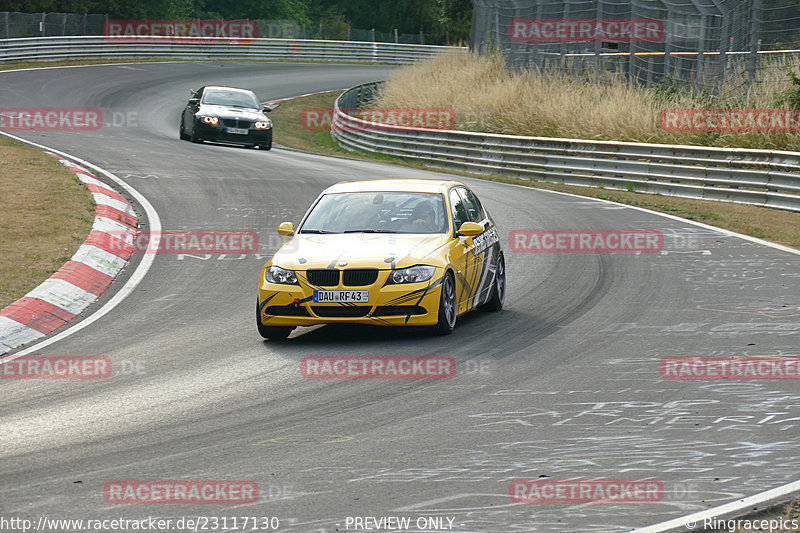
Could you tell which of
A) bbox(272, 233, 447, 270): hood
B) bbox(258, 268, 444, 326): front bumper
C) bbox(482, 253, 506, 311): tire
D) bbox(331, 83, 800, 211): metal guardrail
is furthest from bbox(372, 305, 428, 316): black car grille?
bbox(331, 83, 800, 211): metal guardrail

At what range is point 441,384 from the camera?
28.9 feet

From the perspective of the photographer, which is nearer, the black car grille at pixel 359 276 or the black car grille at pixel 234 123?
the black car grille at pixel 359 276

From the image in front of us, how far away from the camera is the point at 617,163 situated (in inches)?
985

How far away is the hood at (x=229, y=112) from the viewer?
31.1 metres

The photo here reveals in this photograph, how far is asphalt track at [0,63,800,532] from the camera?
20.1 feet

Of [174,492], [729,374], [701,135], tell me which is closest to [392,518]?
[174,492]

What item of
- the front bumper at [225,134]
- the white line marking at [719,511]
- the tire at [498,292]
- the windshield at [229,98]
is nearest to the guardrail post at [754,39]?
the front bumper at [225,134]

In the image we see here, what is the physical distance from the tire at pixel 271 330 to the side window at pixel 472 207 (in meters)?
2.78

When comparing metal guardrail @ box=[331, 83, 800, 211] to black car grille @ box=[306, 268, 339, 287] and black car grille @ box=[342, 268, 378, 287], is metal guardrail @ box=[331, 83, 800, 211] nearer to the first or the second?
black car grille @ box=[342, 268, 378, 287]

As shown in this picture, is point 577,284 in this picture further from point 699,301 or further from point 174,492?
point 174,492

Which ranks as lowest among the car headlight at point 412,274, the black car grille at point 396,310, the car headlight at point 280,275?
the black car grille at point 396,310

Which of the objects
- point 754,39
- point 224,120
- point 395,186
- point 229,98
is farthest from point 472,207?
point 229,98

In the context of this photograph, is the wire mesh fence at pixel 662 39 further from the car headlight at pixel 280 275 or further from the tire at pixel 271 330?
the tire at pixel 271 330

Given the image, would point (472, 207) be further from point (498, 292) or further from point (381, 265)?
point (381, 265)
